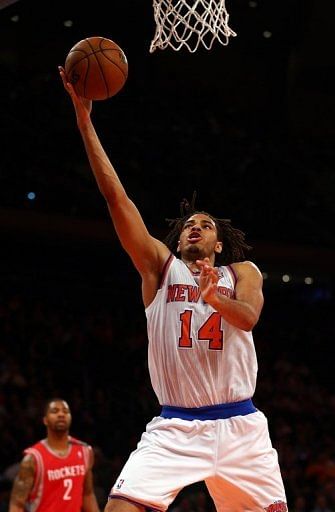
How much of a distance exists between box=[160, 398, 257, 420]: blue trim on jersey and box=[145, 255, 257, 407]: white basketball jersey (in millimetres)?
25

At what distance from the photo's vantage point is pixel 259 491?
4.47 m

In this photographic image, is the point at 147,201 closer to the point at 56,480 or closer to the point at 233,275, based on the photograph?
the point at 56,480

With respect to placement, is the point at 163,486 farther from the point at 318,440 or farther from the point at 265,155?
the point at 265,155

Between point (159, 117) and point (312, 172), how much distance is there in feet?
9.11

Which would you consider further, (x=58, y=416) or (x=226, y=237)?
(x=58, y=416)

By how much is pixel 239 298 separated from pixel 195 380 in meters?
0.48

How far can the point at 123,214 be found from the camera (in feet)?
15.4

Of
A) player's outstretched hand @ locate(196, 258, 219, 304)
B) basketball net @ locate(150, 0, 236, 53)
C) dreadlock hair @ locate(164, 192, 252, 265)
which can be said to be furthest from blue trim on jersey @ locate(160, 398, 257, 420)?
basketball net @ locate(150, 0, 236, 53)

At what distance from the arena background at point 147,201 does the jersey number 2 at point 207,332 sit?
630cm

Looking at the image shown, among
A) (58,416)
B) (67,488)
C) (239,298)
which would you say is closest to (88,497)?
(67,488)

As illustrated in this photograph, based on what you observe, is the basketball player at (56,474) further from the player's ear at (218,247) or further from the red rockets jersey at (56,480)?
the player's ear at (218,247)

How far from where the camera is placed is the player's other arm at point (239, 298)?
171 inches

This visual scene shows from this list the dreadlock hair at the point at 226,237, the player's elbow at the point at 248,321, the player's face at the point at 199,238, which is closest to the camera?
the player's elbow at the point at 248,321

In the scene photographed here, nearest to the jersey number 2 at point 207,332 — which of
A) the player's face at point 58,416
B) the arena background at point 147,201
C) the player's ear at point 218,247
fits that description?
the player's ear at point 218,247
